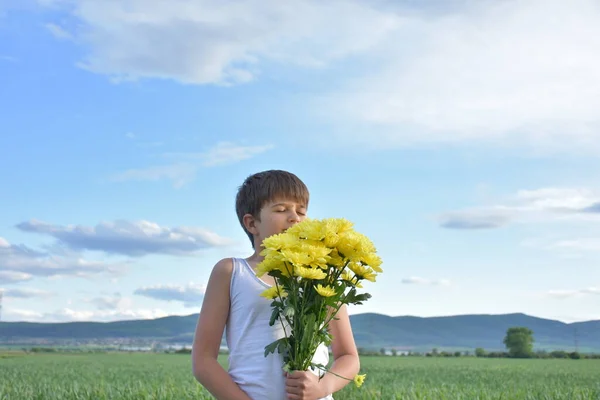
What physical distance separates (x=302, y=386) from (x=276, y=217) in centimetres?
76

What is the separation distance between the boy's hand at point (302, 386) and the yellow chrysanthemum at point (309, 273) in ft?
1.25

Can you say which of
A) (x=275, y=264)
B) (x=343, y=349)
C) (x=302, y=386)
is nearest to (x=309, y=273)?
(x=275, y=264)

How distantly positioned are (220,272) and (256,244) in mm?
231

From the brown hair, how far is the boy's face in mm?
24

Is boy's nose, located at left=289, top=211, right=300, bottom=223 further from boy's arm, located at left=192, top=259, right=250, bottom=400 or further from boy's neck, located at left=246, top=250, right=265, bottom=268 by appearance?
boy's arm, located at left=192, top=259, right=250, bottom=400

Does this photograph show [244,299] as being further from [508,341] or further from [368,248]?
[508,341]

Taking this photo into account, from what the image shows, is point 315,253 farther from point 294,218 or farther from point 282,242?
point 294,218

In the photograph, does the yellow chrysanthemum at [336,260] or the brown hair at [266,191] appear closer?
the yellow chrysanthemum at [336,260]

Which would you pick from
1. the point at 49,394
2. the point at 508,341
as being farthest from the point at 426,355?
the point at 49,394

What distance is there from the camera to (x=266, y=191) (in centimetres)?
306

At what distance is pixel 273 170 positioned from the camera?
3188 millimetres

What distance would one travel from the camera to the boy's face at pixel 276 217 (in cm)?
298

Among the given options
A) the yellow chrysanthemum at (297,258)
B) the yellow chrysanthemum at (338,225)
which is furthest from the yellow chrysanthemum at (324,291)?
the yellow chrysanthemum at (338,225)

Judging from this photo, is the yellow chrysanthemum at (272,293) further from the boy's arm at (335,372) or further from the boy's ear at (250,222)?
the boy's ear at (250,222)
